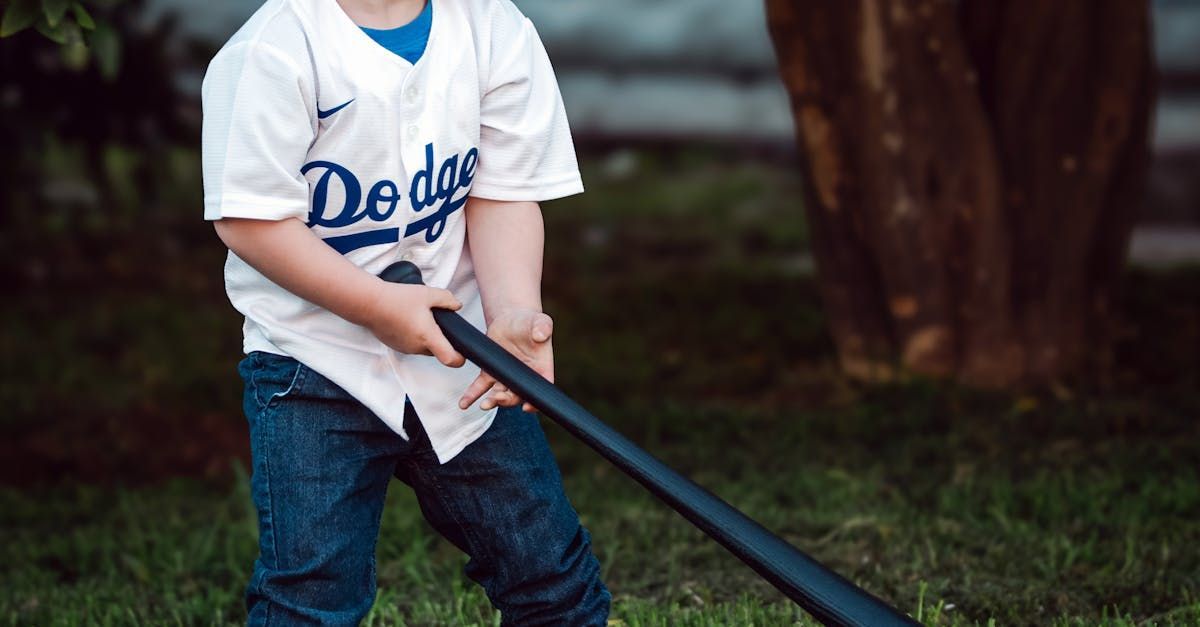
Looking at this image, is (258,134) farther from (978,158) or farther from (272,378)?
(978,158)

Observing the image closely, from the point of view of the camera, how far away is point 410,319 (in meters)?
1.73

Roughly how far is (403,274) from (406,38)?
0.96ft

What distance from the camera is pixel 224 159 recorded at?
5.55 feet

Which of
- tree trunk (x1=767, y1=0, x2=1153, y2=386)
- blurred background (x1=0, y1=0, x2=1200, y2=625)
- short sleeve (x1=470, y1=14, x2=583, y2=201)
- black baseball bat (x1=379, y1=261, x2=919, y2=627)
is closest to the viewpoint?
black baseball bat (x1=379, y1=261, x2=919, y2=627)

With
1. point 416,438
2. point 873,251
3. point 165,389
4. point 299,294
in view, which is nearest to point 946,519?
point 873,251

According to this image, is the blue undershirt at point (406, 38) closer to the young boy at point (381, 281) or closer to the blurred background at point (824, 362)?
the young boy at point (381, 281)

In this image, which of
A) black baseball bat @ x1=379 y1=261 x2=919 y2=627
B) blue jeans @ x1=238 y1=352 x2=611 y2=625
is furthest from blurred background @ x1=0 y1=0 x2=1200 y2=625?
black baseball bat @ x1=379 y1=261 x2=919 y2=627

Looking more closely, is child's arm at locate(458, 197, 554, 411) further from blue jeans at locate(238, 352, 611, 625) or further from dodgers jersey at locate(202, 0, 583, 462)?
blue jeans at locate(238, 352, 611, 625)

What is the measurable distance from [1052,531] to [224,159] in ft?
5.88

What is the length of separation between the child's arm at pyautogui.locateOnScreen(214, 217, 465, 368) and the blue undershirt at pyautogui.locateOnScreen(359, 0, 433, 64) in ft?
0.81

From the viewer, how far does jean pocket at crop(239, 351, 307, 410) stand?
5.95 ft

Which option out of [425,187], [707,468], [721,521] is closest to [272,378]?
[425,187]

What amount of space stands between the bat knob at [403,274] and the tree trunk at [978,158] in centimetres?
212

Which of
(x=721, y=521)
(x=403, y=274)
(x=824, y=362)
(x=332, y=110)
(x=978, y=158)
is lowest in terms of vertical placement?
(x=824, y=362)
